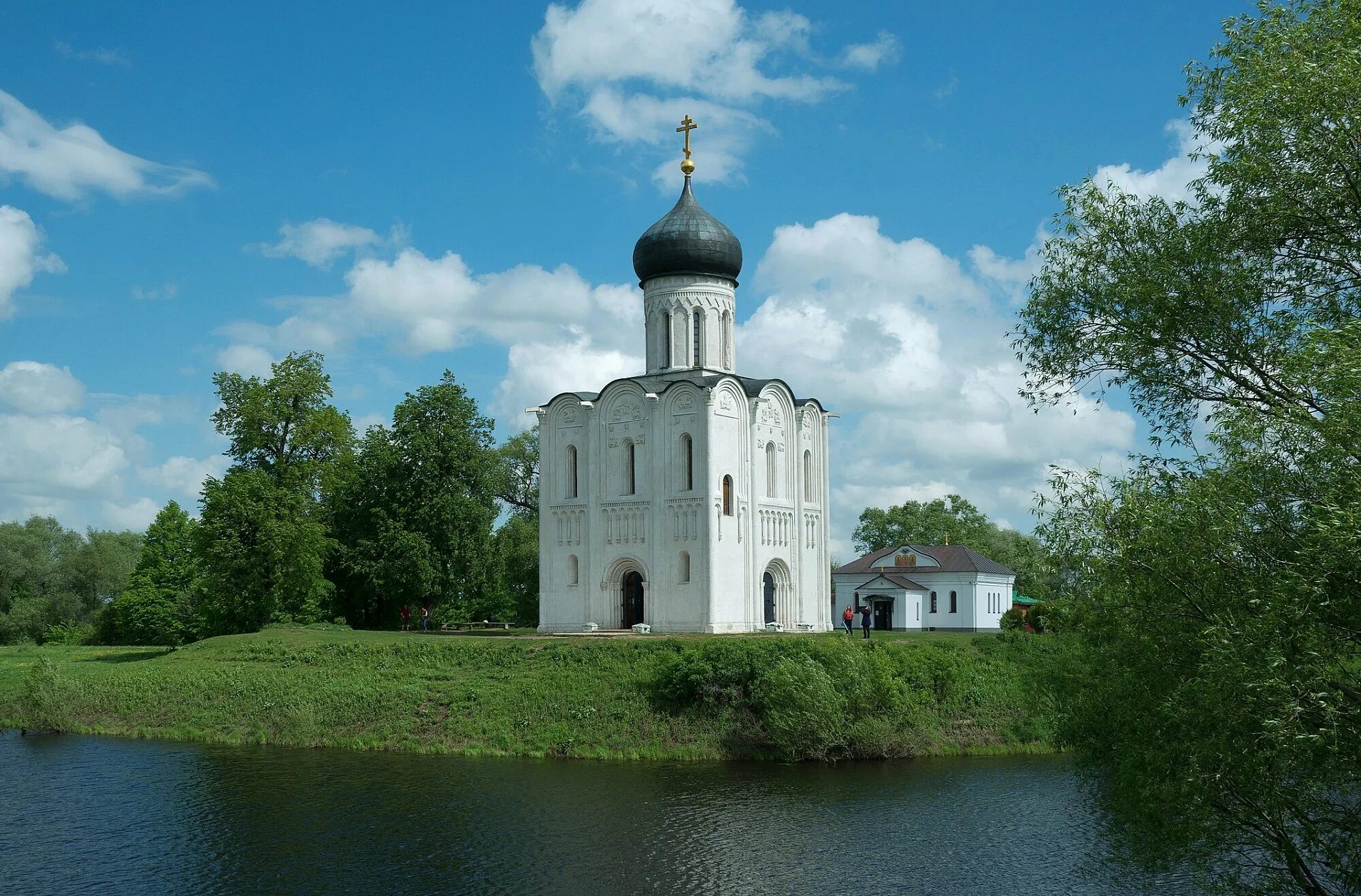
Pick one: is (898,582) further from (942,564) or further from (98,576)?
(98,576)

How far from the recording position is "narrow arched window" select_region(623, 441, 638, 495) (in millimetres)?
35562

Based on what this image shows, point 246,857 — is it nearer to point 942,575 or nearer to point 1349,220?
point 1349,220

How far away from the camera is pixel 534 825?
18.9m

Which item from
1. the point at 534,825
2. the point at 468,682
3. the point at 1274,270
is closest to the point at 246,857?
the point at 534,825

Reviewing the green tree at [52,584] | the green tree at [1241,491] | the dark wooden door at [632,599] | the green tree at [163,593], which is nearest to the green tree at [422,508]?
the green tree at [163,593]

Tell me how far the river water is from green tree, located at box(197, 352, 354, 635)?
13.0 metres

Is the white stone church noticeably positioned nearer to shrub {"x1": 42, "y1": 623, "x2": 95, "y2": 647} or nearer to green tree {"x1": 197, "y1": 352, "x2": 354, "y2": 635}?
green tree {"x1": 197, "y1": 352, "x2": 354, "y2": 635}

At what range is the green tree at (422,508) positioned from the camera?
136 ft

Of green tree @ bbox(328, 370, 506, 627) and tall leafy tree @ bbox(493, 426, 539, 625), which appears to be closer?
green tree @ bbox(328, 370, 506, 627)

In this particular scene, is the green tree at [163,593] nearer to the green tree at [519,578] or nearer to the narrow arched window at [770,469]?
the green tree at [519,578]

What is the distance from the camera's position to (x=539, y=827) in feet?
61.9

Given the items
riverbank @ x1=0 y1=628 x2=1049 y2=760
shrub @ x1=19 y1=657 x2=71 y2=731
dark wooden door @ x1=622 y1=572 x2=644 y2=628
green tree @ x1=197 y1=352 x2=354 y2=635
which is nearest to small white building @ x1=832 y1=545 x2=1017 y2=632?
riverbank @ x1=0 y1=628 x2=1049 y2=760

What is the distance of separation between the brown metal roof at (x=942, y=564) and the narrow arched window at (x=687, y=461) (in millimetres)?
16386

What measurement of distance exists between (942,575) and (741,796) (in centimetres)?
2837
